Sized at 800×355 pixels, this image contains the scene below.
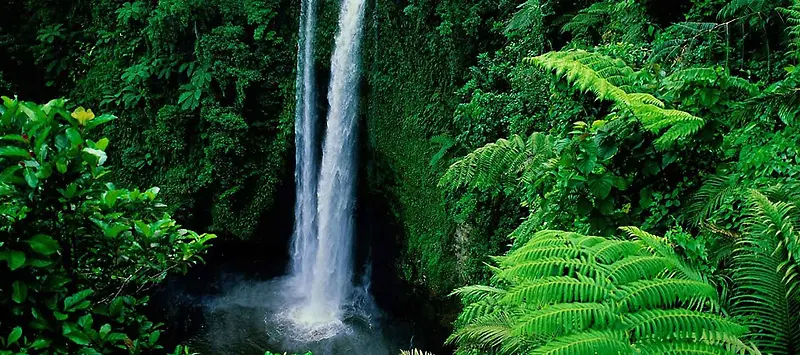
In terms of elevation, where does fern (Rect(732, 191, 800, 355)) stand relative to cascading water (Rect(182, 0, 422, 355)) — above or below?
above

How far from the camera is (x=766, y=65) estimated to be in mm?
4070

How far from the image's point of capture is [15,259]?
2010mm

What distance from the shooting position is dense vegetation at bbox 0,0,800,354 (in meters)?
2.18

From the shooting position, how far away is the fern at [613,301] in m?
2.11

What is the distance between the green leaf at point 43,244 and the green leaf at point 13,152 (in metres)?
0.32

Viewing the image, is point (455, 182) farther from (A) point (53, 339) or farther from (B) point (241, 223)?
(B) point (241, 223)

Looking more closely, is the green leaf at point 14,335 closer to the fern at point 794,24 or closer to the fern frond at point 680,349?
the fern frond at point 680,349

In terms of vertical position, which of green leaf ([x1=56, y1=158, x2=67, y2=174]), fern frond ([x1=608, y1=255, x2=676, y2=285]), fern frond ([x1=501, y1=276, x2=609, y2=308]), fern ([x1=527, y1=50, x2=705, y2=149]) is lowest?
fern frond ([x1=501, y1=276, x2=609, y2=308])

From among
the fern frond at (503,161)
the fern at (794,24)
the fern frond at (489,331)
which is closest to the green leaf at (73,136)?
the fern frond at (489,331)

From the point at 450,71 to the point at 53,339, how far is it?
6338 millimetres

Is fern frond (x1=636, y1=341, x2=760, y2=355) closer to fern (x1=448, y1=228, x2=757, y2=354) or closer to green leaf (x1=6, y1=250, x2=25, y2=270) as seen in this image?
fern (x1=448, y1=228, x2=757, y2=354)

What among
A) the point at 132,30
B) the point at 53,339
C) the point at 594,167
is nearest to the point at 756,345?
the point at 594,167

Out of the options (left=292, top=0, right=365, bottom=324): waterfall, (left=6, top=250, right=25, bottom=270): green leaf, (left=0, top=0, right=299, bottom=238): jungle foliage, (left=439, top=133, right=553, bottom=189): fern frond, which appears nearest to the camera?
(left=6, top=250, right=25, bottom=270): green leaf

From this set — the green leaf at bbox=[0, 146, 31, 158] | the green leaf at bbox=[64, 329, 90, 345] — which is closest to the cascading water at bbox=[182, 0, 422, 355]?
the green leaf at bbox=[64, 329, 90, 345]
